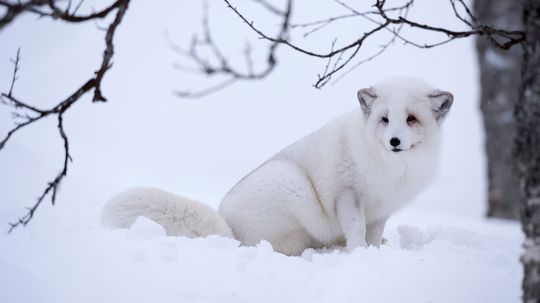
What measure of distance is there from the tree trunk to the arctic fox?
5.66 feet

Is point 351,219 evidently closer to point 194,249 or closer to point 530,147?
point 194,249

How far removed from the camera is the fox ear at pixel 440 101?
3637 millimetres

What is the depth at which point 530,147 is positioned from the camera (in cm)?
165

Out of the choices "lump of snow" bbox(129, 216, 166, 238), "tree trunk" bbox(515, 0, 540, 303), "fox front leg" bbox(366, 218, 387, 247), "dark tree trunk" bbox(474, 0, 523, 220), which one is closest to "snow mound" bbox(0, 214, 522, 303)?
"lump of snow" bbox(129, 216, 166, 238)

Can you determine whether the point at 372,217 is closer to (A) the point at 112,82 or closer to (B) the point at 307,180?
(B) the point at 307,180

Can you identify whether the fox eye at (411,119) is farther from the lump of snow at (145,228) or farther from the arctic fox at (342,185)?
the lump of snow at (145,228)

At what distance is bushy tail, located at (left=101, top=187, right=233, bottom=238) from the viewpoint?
3.34 m

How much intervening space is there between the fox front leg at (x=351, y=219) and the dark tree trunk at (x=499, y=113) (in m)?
2.02

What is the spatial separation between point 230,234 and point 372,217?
110cm

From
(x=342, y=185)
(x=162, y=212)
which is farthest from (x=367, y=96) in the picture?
(x=162, y=212)

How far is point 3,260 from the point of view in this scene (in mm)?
2572

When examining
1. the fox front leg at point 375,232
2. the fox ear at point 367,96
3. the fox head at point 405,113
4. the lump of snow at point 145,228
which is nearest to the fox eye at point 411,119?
the fox head at point 405,113

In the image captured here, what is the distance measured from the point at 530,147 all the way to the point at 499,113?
3.76 meters

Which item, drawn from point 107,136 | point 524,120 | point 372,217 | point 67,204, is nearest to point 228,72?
point 524,120
